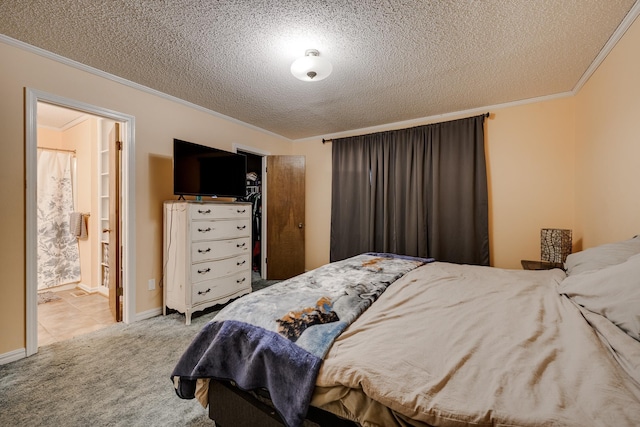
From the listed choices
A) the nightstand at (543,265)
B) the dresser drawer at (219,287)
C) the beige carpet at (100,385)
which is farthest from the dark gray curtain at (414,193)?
the beige carpet at (100,385)

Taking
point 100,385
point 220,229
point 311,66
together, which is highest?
point 311,66

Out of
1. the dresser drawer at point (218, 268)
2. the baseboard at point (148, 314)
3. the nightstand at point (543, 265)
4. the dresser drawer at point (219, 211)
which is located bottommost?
the baseboard at point (148, 314)

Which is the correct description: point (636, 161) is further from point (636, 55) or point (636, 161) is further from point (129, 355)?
point (129, 355)

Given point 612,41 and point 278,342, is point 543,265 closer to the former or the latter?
point 612,41

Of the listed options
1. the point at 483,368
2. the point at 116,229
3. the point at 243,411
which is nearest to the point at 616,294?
the point at 483,368

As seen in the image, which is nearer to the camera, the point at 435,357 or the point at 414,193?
the point at 435,357

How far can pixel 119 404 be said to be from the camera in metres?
1.54

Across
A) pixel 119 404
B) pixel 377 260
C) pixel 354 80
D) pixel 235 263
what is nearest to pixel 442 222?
pixel 377 260

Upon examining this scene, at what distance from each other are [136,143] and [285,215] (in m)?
2.25

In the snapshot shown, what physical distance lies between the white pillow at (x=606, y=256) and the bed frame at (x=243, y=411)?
1.61 metres

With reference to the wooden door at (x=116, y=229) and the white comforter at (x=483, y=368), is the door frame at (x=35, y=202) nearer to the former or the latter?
the wooden door at (x=116, y=229)

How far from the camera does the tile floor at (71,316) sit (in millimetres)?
2410

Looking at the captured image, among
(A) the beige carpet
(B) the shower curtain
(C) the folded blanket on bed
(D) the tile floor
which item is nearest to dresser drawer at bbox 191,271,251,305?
(A) the beige carpet

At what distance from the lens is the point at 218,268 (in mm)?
2871
